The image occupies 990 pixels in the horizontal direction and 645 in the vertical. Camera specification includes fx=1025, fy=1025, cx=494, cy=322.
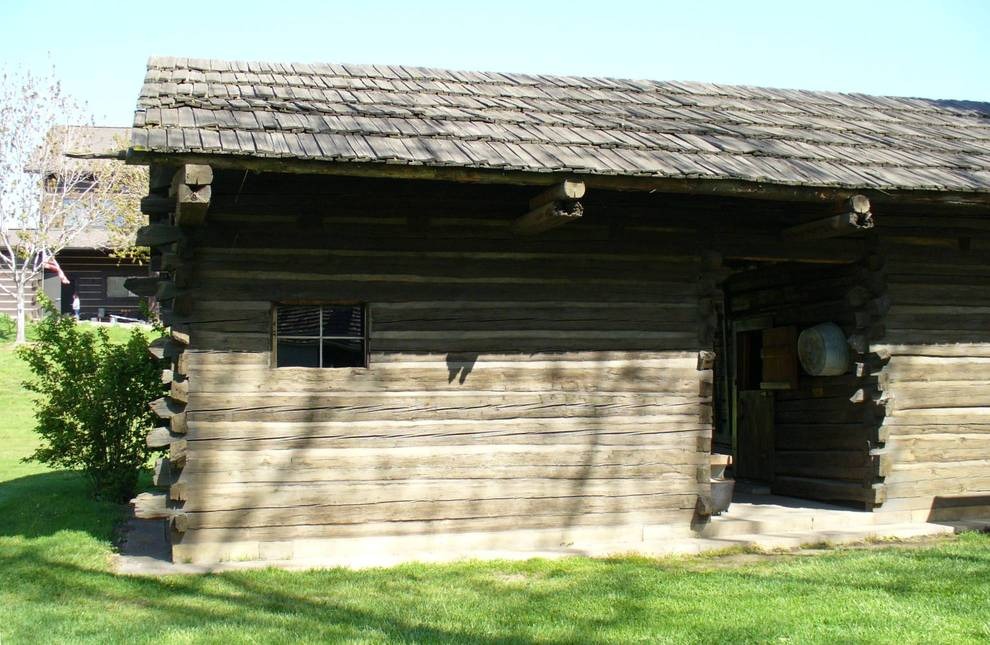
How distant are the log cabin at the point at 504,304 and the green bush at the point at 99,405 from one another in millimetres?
1725

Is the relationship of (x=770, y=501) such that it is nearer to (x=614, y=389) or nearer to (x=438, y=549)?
(x=614, y=389)

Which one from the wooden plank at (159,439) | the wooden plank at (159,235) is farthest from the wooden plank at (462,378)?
the wooden plank at (159,235)

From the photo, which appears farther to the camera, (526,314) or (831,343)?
(831,343)

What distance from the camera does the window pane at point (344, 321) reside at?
7996 millimetres

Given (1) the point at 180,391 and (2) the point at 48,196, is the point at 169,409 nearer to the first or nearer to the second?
(1) the point at 180,391

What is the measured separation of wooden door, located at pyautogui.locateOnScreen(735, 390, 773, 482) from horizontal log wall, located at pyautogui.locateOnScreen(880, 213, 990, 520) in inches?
72.5

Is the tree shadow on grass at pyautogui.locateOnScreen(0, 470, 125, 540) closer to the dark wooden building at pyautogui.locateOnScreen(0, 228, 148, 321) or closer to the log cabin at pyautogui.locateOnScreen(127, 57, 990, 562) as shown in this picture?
the log cabin at pyautogui.locateOnScreen(127, 57, 990, 562)

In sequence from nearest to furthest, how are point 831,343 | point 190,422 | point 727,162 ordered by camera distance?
point 190,422
point 727,162
point 831,343

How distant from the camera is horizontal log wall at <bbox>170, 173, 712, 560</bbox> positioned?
7.59 metres

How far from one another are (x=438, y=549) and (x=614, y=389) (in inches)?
76.0

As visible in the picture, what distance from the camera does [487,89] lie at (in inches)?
387

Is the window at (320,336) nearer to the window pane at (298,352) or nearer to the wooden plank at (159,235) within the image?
the window pane at (298,352)

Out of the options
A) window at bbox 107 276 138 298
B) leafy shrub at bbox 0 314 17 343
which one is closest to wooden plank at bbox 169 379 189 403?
leafy shrub at bbox 0 314 17 343

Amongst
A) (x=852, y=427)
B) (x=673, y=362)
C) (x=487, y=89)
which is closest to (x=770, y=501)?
(x=852, y=427)
